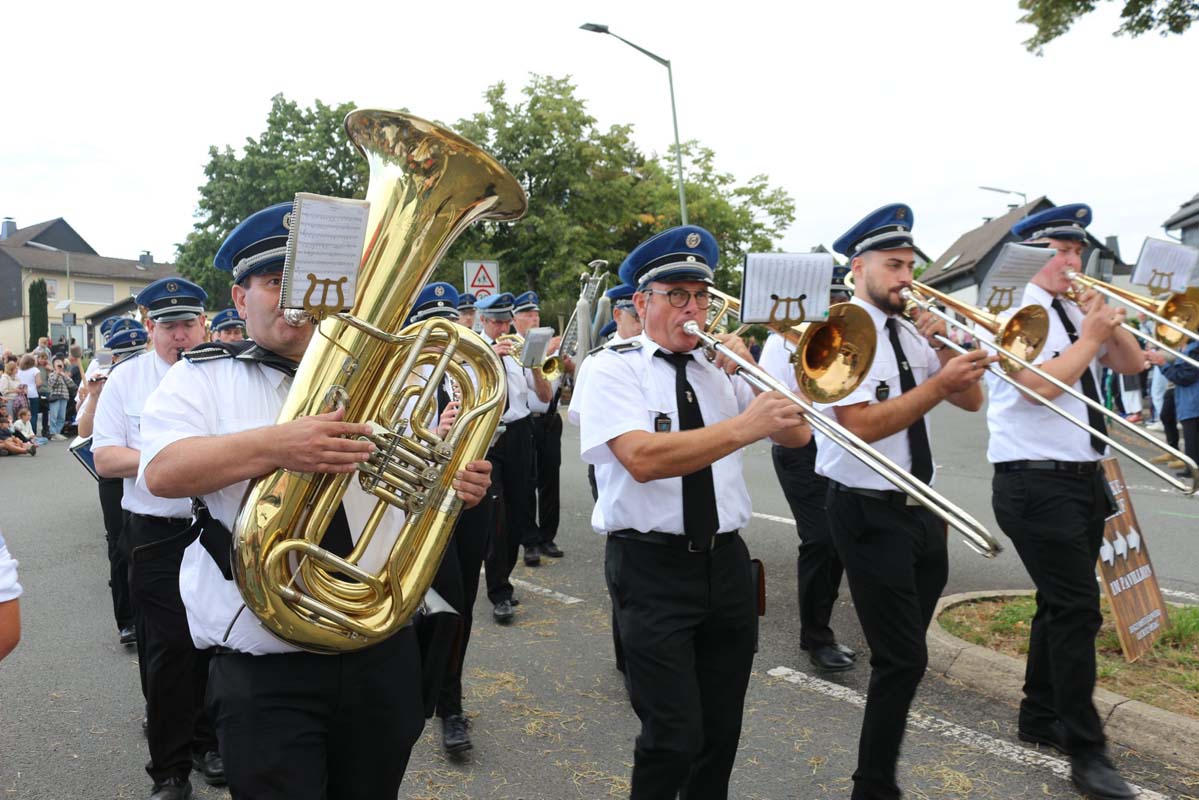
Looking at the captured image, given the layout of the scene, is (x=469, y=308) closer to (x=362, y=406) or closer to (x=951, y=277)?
(x=362, y=406)

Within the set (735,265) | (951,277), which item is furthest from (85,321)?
(951,277)

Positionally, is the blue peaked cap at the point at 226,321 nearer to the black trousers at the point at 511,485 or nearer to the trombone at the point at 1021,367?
the black trousers at the point at 511,485

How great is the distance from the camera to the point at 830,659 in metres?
5.20

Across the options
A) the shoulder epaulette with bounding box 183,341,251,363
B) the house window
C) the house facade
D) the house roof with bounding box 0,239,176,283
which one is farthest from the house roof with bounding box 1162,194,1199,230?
the house window

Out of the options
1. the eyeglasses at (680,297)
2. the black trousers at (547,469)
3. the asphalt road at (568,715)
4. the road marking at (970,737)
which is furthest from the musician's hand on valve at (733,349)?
the black trousers at (547,469)

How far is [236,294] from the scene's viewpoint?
2.53 m

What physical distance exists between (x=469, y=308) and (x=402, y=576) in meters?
6.11

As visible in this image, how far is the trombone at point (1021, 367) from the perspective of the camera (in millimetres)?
3586

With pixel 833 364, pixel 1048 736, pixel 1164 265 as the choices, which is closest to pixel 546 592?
pixel 1048 736

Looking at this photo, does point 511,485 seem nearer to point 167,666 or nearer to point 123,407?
point 123,407

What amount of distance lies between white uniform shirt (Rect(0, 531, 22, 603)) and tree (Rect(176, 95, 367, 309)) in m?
39.0

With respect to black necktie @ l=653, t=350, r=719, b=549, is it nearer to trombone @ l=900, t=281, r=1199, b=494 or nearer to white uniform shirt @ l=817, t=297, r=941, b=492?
white uniform shirt @ l=817, t=297, r=941, b=492

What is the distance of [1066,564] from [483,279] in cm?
1020

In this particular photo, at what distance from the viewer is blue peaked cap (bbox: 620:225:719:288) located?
3.17m
